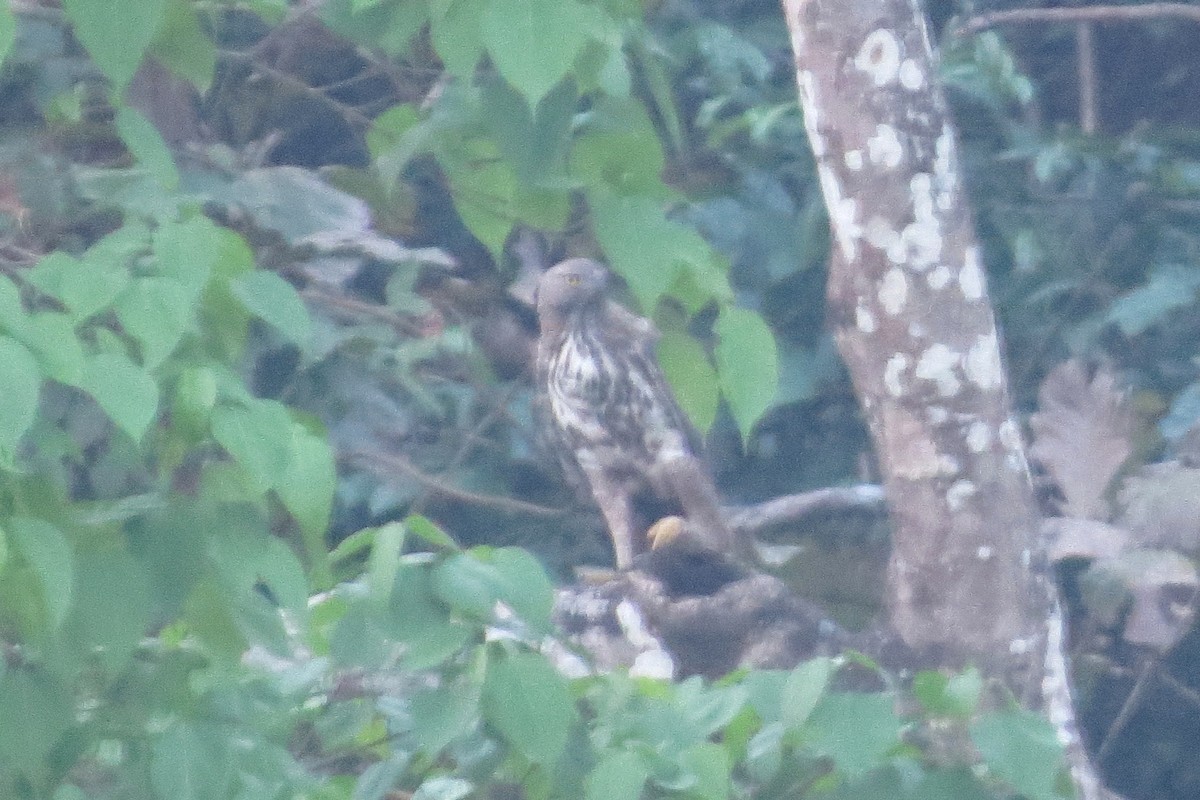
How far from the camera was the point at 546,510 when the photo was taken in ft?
11.5

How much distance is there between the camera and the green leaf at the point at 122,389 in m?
0.89

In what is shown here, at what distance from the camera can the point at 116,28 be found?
95cm

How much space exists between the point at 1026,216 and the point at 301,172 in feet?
6.42

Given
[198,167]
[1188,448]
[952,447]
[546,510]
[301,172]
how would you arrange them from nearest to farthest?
[198,167]
[301,172]
[952,447]
[1188,448]
[546,510]

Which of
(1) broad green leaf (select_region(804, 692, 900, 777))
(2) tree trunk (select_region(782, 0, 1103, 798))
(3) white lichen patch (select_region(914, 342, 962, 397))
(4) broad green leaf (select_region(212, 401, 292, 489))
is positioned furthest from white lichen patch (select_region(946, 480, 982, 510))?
(4) broad green leaf (select_region(212, 401, 292, 489))

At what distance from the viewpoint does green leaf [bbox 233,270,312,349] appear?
41.9 inches

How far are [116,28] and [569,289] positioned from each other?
90.1 inches

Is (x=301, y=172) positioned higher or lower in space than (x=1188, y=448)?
higher

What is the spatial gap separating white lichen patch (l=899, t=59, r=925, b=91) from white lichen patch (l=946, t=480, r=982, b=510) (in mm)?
571

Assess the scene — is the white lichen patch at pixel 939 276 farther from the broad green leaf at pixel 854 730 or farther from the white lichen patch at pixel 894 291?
the broad green leaf at pixel 854 730

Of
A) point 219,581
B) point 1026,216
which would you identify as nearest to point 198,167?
point 219,581

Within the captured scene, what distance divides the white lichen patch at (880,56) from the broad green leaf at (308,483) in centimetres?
147

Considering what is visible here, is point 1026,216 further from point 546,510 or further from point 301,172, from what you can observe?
point 301,172

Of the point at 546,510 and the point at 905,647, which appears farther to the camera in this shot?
the point at 546,510
